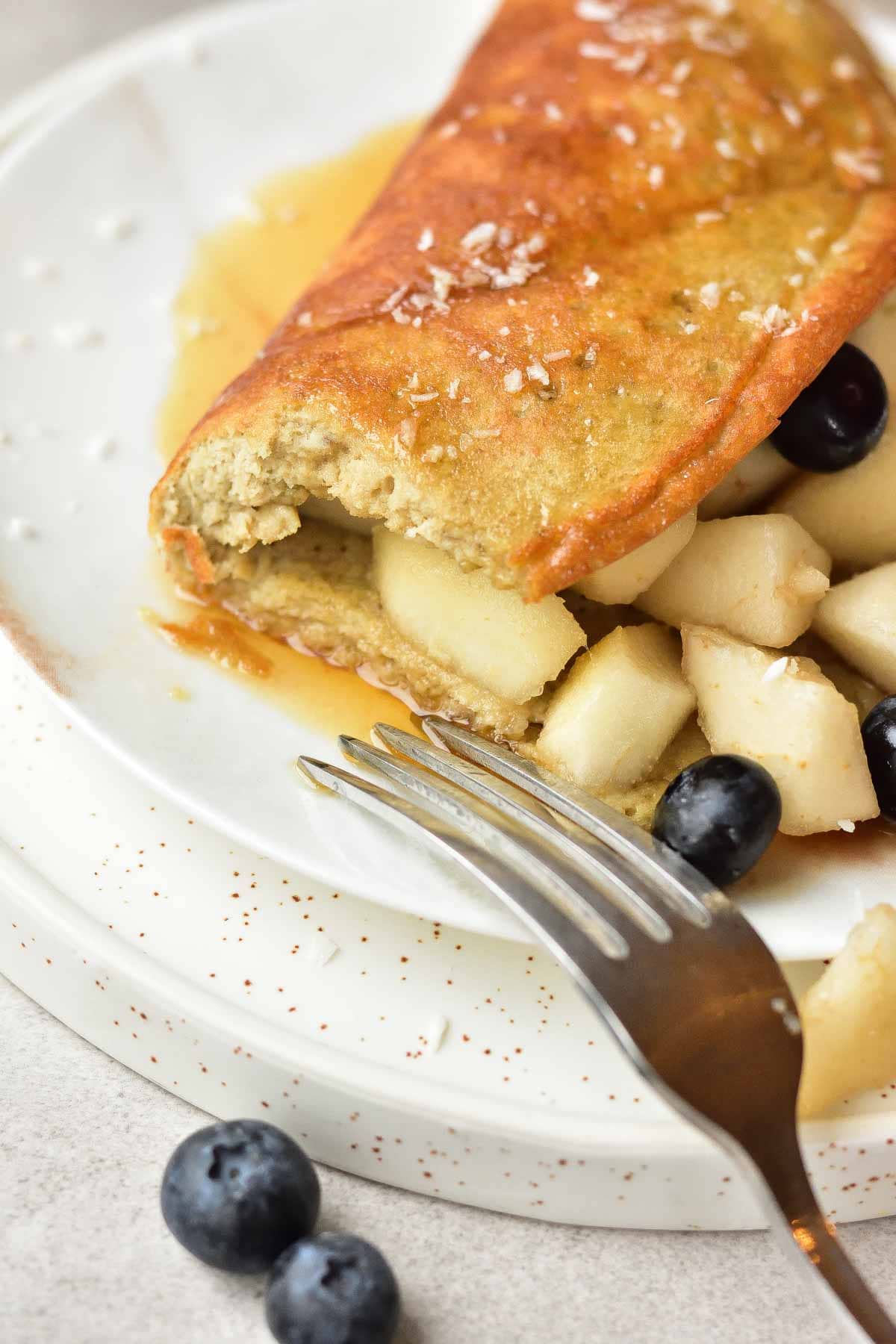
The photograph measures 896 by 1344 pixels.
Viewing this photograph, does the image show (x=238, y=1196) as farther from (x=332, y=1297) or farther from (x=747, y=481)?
(x=747, y=481)

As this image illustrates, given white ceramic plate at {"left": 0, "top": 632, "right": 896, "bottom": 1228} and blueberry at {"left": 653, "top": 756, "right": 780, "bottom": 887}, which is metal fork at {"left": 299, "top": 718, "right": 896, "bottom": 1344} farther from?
white ceramic plate at {"left": 0, "top": 632, "right": 896, "bottom": 1228}

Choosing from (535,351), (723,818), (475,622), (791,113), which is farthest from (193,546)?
(791,113)

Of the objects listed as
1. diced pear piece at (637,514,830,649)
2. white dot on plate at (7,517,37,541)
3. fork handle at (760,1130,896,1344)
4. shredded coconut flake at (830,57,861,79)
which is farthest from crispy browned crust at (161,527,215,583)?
shredded coconut flake at (830,57,861,79)

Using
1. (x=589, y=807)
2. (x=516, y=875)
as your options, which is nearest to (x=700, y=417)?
(x=589, y=807)

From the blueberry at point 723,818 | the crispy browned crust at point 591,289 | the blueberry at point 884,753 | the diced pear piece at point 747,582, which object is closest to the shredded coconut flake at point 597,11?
the crispy browned crust at point 591,289

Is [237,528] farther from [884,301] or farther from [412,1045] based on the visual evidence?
[884,301]

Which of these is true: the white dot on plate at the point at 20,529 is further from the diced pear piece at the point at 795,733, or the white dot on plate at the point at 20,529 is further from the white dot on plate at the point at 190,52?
the white dot on plate at the point at 190,52

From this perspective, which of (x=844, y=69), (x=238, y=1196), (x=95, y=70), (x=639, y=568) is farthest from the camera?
(x=95, y=70)
